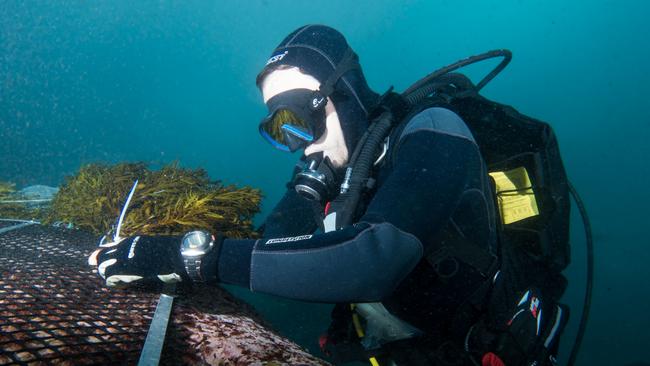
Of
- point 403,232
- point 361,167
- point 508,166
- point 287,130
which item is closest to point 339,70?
point 287,130

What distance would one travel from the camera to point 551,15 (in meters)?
102

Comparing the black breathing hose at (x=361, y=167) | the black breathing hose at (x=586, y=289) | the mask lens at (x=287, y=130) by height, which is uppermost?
the mask lens at (x=287, y=130)

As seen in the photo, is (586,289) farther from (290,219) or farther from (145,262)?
(145,262)

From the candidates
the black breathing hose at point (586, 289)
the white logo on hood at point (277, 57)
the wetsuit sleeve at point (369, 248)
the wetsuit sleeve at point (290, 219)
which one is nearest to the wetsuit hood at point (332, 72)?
the white logo on hood at point (277, 57)

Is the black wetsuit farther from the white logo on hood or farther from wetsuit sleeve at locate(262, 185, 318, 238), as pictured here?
wetsuit sleeve at locate(262, 185, 318, 238)

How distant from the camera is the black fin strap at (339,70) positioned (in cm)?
283

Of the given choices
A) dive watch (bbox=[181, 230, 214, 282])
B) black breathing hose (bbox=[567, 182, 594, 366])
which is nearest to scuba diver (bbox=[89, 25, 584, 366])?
dive watch (bbox=[181, 230, 214, 282])

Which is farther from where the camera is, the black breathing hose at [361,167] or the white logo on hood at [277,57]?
the white logo on hood at [277,57]

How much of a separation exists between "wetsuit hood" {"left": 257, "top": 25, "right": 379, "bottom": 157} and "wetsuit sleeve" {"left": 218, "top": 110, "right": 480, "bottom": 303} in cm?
100

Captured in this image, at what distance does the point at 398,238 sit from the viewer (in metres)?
1.72

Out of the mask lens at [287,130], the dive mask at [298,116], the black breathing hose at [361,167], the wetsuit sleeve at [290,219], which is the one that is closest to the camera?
the black breathing hose at [361,167]

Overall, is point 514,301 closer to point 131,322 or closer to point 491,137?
point 491,137

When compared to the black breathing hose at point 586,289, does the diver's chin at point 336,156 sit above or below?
above

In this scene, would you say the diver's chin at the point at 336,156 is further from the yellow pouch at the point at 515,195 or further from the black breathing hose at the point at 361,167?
the yellow pouch at the point at 515,195
